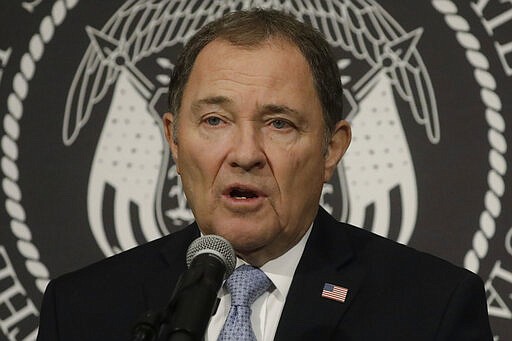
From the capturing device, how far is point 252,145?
2.22m

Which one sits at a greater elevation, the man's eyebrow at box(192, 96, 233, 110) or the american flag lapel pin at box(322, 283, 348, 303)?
the man's eyebrow at box(192, 96, 233, 110)

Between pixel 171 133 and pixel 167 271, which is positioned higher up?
pixel 171 133

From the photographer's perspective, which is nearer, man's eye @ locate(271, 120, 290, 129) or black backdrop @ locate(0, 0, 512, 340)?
man's eye @ locate(271, 120, 290, 129)

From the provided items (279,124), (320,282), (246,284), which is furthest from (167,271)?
(279,124)

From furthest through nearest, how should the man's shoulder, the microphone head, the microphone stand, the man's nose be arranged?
the man's shoulder, the man's nose, the microphone head, the microphone stand

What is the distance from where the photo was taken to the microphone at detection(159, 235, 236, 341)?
1.56 m

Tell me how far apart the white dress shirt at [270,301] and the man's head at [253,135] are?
26 millimetres

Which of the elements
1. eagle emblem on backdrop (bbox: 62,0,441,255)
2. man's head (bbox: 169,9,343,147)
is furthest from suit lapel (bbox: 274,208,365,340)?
eagle emblem on backdrop (bbox: 62,0,441,255)

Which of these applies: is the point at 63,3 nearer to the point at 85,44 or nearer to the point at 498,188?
the point at 85,44

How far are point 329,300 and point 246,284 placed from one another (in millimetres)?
210

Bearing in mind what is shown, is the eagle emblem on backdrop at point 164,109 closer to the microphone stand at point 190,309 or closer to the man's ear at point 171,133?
the man's ear at point 171,133

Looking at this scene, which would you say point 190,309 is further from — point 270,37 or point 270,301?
point 270,37

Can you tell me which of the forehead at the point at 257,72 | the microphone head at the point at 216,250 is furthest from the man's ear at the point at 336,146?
the microphone head at the point at 216,250

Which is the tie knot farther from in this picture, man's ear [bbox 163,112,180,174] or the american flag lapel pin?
man's ear [bbox 163,112,180,174]
